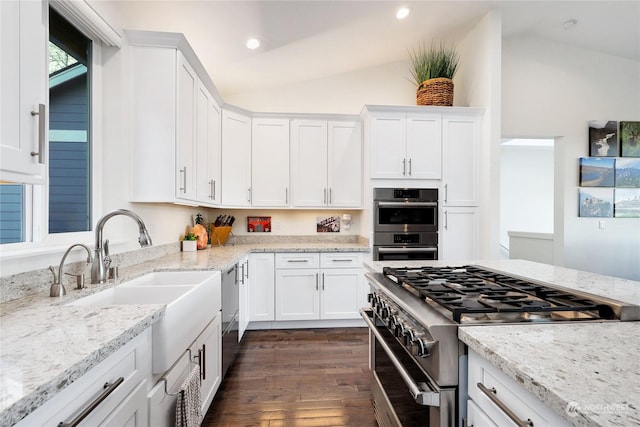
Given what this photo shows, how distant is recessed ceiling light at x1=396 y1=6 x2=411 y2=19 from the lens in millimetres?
2918

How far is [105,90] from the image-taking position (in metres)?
2.05

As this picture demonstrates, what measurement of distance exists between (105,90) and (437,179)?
311cm

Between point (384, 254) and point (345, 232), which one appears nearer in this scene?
point (384, 254)

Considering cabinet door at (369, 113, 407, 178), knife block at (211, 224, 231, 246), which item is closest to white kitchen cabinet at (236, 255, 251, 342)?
knife block at (211, 224, 231, 246)

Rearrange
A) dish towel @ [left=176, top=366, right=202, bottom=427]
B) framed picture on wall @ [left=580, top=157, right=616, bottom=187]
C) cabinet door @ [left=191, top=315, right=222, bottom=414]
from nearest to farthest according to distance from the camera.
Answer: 1. dish towel @ [left=176, top=366, right=202, bottom=427]
2. cabinet door @ [left=191, top=315, right=222, bottom=414]
3. framed picture on wall @ [left=580, top=157, right=616, bottom=187]

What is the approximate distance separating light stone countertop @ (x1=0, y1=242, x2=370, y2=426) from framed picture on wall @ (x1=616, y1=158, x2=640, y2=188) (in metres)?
5.74

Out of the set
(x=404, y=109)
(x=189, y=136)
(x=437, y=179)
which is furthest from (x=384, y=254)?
(x=189, y=136)

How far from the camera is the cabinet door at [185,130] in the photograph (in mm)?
2186

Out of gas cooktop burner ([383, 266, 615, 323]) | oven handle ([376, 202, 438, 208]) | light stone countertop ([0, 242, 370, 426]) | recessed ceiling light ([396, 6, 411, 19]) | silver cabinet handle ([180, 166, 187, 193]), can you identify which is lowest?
light stone countertop ([0, 242, 370, 426])

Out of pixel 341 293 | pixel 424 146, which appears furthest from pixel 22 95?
pixel 424 146

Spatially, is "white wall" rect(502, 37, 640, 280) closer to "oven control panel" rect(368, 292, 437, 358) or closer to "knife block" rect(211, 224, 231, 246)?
"oven control panel" rect(368, 292, 437, 358)

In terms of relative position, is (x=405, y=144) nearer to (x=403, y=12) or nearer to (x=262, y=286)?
(x=403, y=12)

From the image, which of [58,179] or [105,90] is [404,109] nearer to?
[105,90]

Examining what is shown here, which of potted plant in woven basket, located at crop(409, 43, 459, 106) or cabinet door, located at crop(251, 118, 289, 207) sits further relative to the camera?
cabinet door, located at crop(251, 118, 289, 207)
